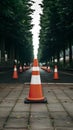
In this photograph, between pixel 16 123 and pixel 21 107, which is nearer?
pixel 16 123

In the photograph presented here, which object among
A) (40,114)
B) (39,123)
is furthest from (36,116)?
(39,123)

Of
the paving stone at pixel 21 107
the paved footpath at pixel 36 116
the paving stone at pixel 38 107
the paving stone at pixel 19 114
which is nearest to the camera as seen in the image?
the paved footpath at pixel 36 116

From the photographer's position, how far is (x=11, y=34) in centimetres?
5553

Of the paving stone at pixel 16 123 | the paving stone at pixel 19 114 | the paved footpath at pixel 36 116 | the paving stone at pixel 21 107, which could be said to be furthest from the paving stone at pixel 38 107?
the paving stone at pixel 16 123

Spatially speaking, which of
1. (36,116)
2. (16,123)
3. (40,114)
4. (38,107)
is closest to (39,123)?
(16,123)

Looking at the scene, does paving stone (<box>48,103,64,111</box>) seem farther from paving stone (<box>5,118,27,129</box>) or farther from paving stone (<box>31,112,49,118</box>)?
paving stone (<box>5,118,27,129</box>)

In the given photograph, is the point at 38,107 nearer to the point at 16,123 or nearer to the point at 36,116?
the point at 36,116

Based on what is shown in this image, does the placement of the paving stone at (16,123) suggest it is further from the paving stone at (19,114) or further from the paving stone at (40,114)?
the paving stone at (40,114)

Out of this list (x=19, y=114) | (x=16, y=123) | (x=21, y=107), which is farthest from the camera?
(x=21, y=107)

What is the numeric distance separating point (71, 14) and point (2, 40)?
1893 centimetres

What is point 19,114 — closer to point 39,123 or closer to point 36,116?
point 36,116

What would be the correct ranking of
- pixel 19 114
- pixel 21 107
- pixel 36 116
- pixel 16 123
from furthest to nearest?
pixel 21 107
pixel 19 114
pixel 36 116
pixel 16 123

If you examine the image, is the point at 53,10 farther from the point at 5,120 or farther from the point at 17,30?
the point at 5,120

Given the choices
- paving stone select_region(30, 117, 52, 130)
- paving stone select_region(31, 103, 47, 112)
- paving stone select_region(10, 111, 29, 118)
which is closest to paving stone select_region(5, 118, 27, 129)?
paving stone select_region(30, 117, 52, 130)
